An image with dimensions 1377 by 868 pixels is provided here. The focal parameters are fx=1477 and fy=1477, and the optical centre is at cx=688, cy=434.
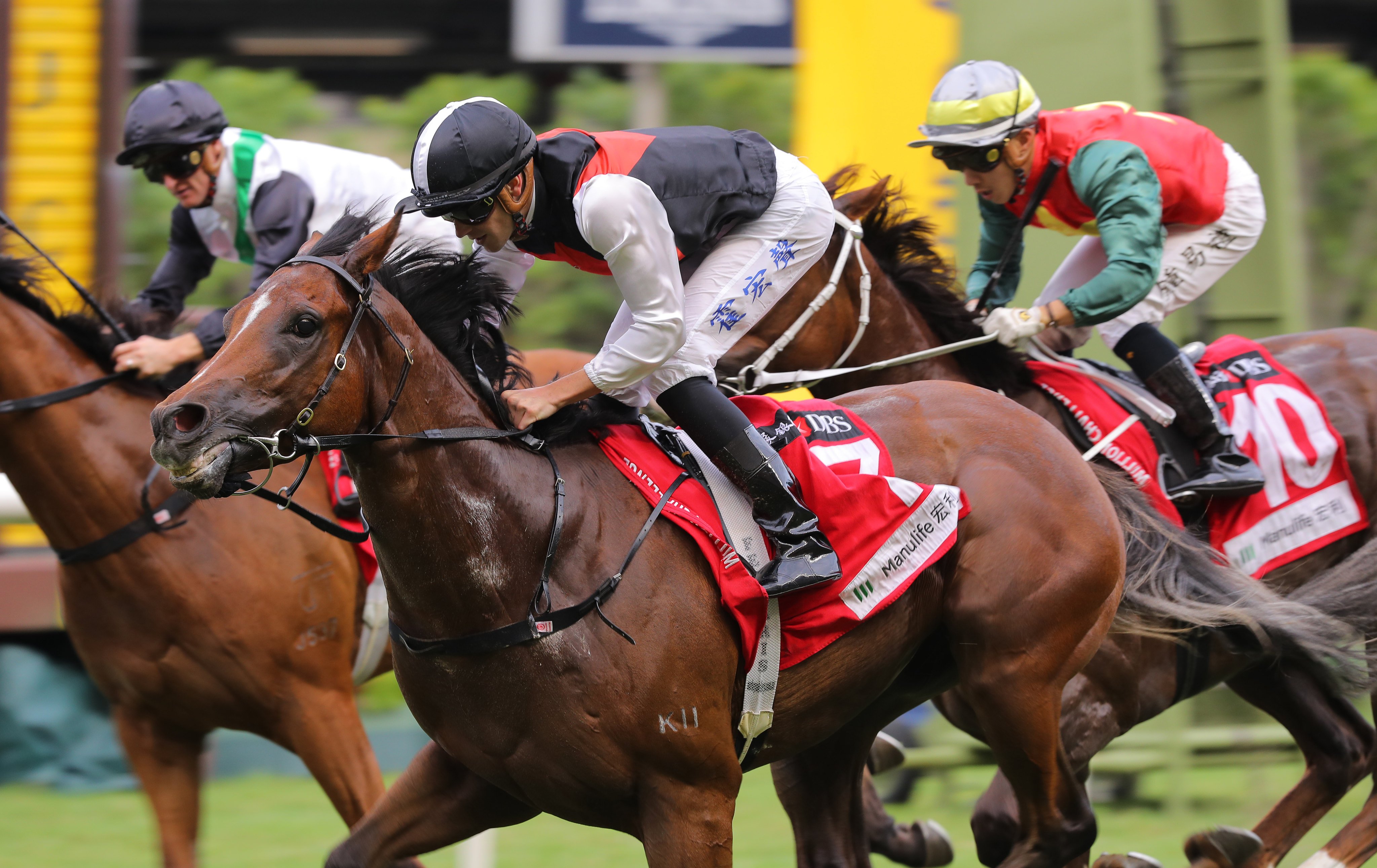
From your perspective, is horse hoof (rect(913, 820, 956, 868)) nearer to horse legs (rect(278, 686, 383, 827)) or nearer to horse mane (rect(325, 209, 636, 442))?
horse legs (rect(278, 686, 383, 827))

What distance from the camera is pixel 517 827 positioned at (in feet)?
19.7

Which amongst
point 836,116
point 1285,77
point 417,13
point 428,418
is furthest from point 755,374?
point 417,13

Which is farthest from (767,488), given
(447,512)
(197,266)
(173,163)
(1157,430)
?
(197,266)

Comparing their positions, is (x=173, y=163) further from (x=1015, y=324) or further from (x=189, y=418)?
(x=1015, y=324)

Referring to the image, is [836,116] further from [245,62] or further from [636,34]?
[245,62]

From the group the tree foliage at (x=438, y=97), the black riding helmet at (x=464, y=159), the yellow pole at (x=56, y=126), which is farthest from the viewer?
the tree foliage at (x=438, y=97)

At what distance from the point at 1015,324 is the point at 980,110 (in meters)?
0.61

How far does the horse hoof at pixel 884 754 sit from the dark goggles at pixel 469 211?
93.7 inches

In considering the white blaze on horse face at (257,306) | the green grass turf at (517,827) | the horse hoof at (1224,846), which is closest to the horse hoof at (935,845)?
the horse hoof at (1224,846)

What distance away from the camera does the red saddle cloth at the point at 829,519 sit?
315 centimetres

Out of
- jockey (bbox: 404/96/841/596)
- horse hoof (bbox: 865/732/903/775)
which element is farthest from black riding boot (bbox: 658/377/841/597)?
horse hoof (bbox: 865/732/903/775)

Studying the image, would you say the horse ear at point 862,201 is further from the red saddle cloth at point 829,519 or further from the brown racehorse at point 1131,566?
the red saddle cloth at point 829,519

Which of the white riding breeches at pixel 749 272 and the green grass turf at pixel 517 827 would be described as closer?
the white riding breeches at pixel 749 272

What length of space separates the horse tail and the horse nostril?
7.74 feet
